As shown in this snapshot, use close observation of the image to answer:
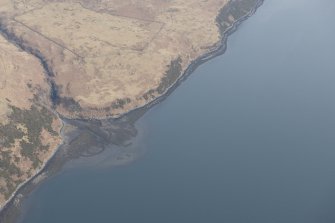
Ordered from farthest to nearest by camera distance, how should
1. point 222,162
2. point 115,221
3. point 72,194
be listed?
point 222,162, point 72,194, point 115,221

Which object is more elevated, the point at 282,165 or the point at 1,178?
the point at 282,165

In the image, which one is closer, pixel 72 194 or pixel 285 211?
pixel 285 211

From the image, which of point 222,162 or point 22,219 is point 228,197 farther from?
point 22,219

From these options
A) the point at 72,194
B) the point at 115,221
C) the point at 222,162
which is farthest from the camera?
the point at 222,162

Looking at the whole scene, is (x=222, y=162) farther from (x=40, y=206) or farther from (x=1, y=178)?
(x=1, y=178)

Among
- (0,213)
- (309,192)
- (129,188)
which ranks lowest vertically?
(0,213)

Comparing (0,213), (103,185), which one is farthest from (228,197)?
(0,213)

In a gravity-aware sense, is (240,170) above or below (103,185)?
above

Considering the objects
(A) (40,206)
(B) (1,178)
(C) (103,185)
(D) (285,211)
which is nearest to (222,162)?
(D) (285,211)

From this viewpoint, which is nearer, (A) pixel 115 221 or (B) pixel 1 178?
(A) pixel 115 221
